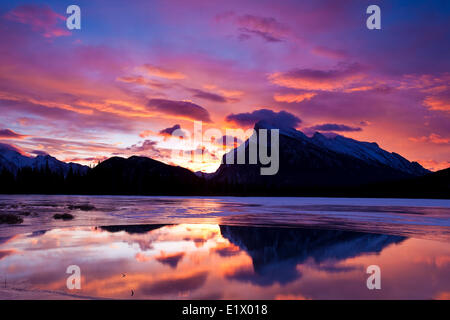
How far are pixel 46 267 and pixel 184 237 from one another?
1160 centimetres

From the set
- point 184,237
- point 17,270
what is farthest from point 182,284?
point 184,237

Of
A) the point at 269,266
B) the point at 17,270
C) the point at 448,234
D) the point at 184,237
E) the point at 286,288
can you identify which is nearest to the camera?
the point at 286,288

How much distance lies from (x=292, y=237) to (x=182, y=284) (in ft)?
49.0

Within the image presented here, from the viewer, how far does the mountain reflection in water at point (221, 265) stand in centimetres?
1234

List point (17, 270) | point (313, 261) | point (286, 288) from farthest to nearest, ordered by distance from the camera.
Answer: point (313, 261), point (17, 270), point (286, 288)

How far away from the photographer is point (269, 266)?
16750 millimetres

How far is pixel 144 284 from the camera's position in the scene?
42.7 feet

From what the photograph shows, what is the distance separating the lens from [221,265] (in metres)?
16.7

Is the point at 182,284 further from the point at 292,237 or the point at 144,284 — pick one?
the point at 292,237

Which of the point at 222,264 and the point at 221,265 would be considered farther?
the point at 222,264

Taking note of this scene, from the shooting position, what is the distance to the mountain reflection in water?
12344mm
